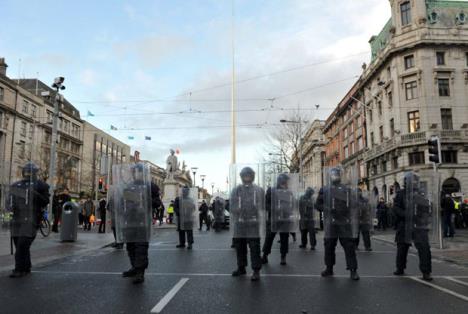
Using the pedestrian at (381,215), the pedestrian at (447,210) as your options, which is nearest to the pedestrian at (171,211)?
the pedestrian at (381,215)

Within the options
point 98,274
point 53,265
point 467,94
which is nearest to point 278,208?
point 98,274

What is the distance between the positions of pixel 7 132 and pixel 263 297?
58.7m

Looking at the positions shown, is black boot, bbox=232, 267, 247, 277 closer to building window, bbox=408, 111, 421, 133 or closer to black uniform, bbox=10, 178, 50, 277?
black uniform, bbox=10, 178, 50, 277

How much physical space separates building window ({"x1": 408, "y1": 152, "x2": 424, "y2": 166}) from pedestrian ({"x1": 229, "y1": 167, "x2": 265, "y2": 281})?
120 ft

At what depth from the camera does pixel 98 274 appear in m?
7.84

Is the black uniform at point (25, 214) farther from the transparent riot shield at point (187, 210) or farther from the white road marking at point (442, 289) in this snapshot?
the white road marking at point (442, 289)

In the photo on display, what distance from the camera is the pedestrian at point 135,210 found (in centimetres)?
715

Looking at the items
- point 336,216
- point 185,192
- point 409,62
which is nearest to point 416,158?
point 409,62

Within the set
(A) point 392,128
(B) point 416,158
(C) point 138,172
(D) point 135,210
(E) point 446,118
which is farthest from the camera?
(A) point 392,128

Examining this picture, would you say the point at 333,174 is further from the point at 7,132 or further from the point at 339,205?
the point at 7,132

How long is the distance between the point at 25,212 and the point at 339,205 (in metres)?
5.66

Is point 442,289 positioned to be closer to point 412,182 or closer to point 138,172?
point 412,182

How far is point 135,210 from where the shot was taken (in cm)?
738

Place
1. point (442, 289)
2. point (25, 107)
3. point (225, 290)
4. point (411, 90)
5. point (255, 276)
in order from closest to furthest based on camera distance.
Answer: point (225, 290)
point (442, 289)
point (255, 276)
point (411, 90)
point (25, 107)
